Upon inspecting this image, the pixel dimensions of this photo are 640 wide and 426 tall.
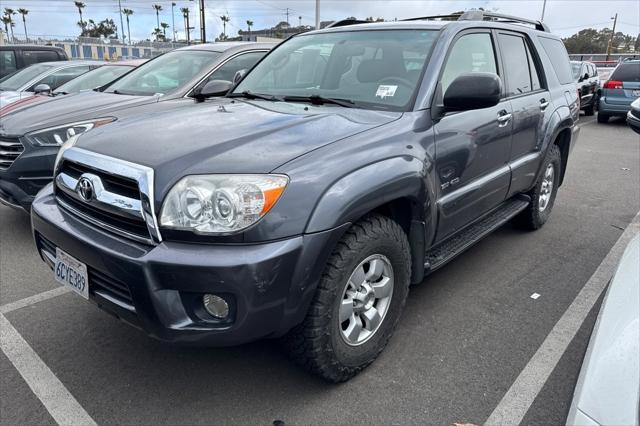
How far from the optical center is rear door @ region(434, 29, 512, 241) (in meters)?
2.91

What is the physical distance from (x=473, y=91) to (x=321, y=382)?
5.74ft

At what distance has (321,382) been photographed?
2535 millimetres

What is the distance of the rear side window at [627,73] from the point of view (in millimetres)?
11969

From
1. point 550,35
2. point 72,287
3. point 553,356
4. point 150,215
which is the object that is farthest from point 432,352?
point 550,35

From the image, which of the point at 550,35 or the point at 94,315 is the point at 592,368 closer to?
the point at 94,315

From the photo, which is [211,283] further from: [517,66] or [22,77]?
[22,77]

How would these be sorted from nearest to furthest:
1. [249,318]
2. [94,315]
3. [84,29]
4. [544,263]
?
[249,318] < [94,315] < [544,263] < [84,29]

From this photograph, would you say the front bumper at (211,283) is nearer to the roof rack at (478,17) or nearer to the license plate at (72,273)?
the license plate at (72,273)

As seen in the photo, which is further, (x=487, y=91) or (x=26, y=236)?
(x=26, y=236)

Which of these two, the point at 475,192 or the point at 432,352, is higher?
the point at 475,192

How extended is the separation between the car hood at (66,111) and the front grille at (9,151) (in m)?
0.07

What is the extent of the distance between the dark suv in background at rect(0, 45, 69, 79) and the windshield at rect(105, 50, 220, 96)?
683cm

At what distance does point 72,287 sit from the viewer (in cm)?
240

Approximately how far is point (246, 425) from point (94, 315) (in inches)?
58.2
